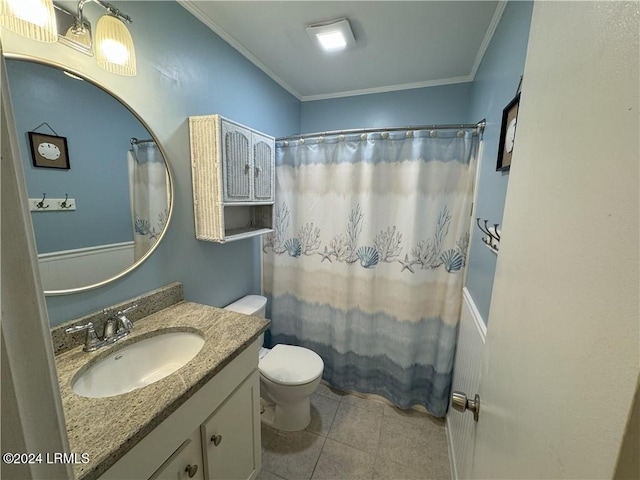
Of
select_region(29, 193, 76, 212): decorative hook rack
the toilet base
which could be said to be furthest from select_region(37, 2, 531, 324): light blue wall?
the toilet base

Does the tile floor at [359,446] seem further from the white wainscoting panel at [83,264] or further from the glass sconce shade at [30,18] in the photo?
the glass sconce shade at [30,18]

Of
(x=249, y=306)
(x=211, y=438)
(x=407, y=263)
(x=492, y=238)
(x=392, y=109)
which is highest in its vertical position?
(x=392, y=109)

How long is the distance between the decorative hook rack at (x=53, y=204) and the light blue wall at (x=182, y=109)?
1.11ft

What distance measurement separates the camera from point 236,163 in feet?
4.84

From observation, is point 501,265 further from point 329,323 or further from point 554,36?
point 329,323

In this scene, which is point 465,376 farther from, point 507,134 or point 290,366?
point 507,134

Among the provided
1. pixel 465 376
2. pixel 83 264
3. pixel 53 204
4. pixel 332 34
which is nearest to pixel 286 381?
pixel 465 376

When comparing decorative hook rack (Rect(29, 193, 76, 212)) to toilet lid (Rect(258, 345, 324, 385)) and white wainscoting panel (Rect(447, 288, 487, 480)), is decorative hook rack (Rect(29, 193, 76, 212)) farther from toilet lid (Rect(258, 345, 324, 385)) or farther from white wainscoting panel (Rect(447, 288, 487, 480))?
white wainscoting panel (Rect(447, 288, 487, 480))

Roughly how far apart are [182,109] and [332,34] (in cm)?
97

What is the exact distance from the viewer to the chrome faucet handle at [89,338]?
0.99m

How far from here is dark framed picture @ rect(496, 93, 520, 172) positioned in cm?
97

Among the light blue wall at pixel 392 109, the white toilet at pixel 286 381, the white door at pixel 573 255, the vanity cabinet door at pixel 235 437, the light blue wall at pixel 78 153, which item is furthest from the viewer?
the light blue wall at pixel 392 109

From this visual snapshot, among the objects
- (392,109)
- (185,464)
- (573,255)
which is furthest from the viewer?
(392,109)

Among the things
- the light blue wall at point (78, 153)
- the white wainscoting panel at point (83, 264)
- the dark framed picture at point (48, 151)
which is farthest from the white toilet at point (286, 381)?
the dark framed picture at point (48, 151)
